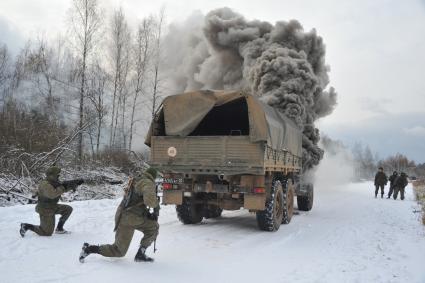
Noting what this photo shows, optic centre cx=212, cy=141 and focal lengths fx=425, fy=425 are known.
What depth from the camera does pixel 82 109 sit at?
68.4ft

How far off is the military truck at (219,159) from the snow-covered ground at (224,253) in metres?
0.57

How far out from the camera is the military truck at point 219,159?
8.49m

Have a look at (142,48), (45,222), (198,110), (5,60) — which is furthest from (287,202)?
(5,60)

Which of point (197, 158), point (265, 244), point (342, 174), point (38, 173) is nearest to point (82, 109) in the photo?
point (38, 173)

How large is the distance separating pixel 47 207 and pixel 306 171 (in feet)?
33.2

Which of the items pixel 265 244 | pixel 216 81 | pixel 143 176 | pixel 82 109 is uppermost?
pixel 216 81

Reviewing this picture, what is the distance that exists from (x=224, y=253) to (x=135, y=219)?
1807 millimetres

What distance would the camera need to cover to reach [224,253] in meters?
6.81

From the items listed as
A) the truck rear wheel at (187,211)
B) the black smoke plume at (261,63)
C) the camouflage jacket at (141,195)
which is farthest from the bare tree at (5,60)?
the camouflage jacket at (141,195)

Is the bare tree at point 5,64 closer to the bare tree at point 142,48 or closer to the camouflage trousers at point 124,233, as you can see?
the bare tree at point 142,48

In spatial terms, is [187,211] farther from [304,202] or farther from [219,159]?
[304,202]

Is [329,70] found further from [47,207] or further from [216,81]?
[47,207]

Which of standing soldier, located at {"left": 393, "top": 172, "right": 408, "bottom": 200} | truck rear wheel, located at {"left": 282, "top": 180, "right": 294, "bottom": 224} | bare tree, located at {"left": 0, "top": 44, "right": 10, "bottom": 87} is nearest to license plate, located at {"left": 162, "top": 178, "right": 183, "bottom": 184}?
truck rear wheel, located at {"left": 282, "top": 180, "right": 294, "bottom": 224}

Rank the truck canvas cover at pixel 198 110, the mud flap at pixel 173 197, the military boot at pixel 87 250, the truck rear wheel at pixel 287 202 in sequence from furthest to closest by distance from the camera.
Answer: the truck rear wheel at pixel 287 202 → the mud flap at pixel 173 197 → the truck canvas cover at pixel 198 110 → the military boot at pixel 87 250
